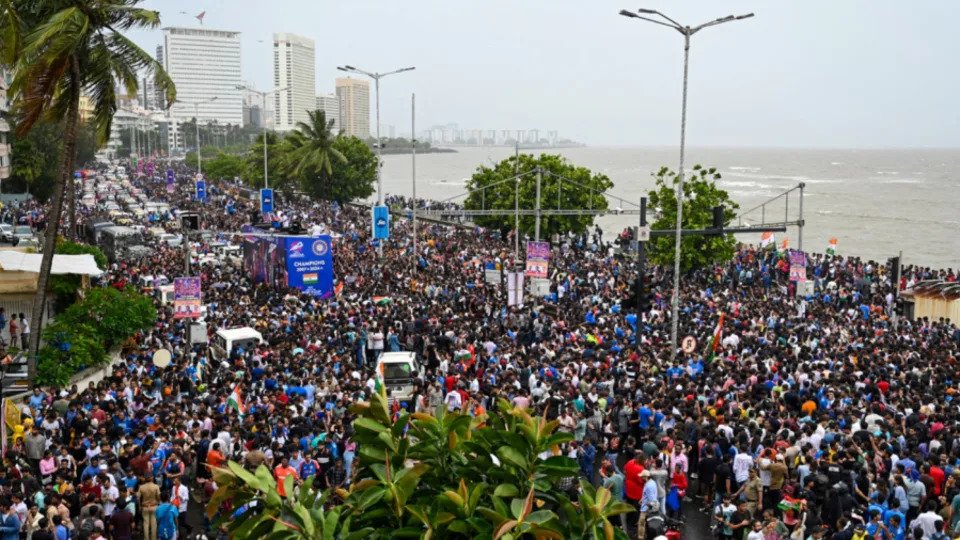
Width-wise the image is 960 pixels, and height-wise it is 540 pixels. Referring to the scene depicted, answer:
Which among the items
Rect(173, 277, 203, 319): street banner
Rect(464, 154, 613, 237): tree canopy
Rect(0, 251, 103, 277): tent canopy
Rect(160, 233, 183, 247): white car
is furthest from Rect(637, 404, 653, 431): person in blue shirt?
Rect(464, 154, 613, 237): tree canopy

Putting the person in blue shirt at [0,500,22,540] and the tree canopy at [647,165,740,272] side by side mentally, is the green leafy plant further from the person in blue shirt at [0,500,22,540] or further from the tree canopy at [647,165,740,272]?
the tree canopy at [647,165,740,272]

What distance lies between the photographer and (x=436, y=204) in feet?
252

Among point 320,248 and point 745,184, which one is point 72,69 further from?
point 745,184

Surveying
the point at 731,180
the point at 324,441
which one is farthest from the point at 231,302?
the point at 731,180

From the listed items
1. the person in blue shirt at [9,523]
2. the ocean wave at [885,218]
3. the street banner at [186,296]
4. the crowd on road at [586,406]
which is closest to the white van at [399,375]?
the crowd on road at [586,406]

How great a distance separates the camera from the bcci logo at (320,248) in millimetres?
31188

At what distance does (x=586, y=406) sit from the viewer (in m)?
15.9

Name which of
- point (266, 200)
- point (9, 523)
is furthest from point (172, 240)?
point (9, 523)

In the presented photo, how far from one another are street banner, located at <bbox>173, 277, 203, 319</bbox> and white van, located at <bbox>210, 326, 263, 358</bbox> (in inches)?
41.3

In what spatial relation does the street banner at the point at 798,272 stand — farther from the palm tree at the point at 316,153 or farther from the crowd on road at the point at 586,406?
the palm tree at the point at 316,153

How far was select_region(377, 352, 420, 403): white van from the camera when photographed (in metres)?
19.7

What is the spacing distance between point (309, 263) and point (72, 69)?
11936 mm

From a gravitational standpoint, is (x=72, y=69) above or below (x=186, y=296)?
above

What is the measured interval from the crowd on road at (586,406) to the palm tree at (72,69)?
4.93 meters
